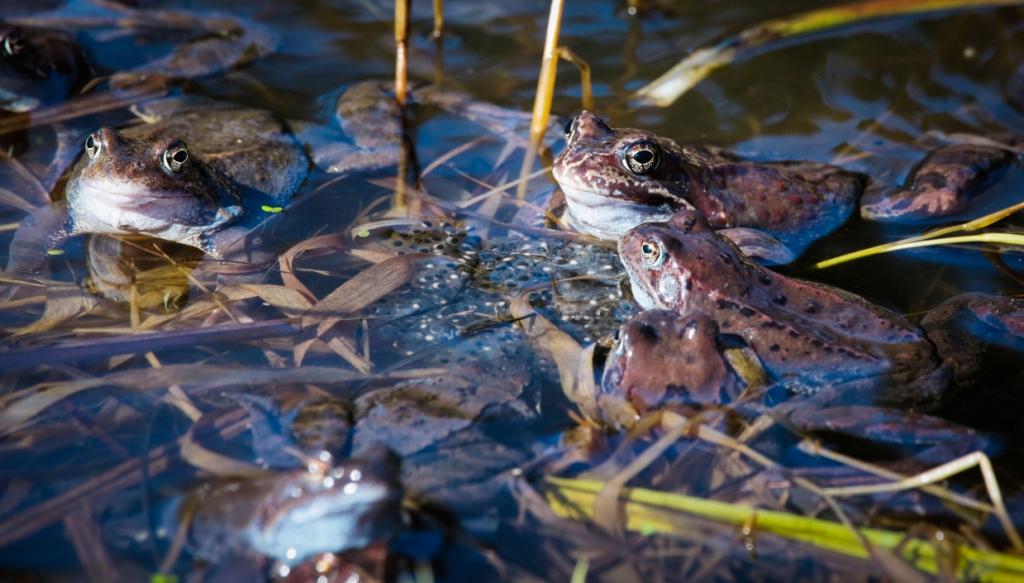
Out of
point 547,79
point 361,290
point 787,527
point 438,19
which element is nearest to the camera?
point 787,527

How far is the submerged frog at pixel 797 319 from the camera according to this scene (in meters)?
4.51

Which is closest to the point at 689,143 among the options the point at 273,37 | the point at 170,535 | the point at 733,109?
the point at 733,109

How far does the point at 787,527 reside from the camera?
12.3 feet

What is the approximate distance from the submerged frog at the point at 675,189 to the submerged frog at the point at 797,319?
83cm

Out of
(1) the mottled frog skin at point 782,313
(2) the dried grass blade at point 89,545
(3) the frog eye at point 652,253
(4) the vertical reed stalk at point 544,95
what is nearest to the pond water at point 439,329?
(2) the dried grass blade at point 89,545

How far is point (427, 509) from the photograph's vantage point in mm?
3814

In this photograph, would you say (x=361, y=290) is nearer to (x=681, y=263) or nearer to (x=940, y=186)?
(x=681, y=263)

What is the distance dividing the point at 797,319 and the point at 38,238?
15.1 feet

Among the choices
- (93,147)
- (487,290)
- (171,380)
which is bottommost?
(171,380)

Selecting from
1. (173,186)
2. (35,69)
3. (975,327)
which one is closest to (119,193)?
(173,186)

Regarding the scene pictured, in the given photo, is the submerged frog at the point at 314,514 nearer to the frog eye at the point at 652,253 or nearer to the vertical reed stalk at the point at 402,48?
the frog eye at the point at 652,253

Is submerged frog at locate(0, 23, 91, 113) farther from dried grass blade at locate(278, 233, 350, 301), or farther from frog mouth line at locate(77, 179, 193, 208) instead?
dried grass blade at locate(278, 233, 350, 301)

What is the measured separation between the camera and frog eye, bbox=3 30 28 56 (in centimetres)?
662

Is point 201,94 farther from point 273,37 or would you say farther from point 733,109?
point 733,109
